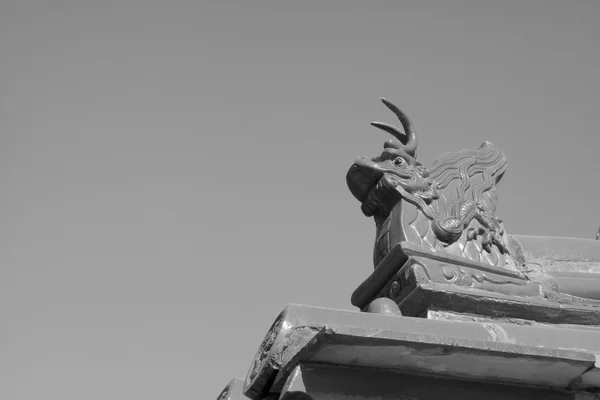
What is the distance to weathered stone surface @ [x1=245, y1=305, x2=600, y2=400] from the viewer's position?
2.26 m

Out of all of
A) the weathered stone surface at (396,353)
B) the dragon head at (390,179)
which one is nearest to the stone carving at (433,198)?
the dragon head at (390,179)

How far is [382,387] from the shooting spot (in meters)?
2.41

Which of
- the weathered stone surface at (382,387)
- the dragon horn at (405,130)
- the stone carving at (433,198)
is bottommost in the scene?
the weathered stone surface at (382,387)

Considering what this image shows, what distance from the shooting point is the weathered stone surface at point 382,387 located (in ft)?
7.56

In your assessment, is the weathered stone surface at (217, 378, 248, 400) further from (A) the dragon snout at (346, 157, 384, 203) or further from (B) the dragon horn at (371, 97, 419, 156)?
(B) the dragon horn at (371, 97, 419, 156)

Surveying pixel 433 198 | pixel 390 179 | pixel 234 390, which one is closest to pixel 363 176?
pixel 390 179

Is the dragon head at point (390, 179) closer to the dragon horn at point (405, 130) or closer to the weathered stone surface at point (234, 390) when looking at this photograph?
the dragon horn at point (405, 130)

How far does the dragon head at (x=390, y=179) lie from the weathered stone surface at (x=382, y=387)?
1.65 m

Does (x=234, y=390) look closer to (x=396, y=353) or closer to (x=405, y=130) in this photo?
(x=396, y=353)

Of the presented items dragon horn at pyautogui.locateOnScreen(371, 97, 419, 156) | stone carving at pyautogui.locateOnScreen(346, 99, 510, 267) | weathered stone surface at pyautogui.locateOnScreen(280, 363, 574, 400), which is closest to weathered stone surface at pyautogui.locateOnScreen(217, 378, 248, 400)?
weathered stone surface at pyautogui.locateOnScreen(280, 363, 574, 400)

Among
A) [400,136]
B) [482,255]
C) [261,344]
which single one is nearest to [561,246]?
[482,255]

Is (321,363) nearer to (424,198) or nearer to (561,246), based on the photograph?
(424,198)

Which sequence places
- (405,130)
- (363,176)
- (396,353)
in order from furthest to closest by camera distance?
1. (405,130)
2. (363,176)
3. (396,353)

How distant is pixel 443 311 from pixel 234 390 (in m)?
1.08
